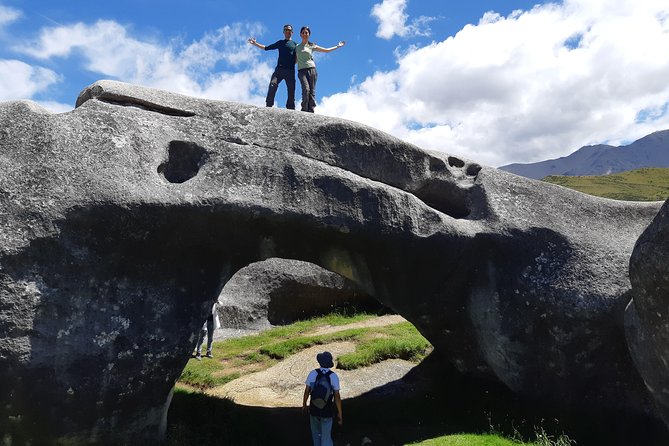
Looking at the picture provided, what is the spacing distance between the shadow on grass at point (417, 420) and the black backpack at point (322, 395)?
71.7 inches

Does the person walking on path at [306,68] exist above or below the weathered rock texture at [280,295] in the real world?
above

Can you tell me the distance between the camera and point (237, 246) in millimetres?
9719

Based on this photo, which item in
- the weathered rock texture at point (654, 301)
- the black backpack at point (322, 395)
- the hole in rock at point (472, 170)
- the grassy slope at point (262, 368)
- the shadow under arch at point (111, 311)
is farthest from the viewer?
the hole in rock at point (472, 170)

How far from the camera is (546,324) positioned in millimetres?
10672

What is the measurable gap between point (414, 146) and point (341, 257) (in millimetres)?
2715

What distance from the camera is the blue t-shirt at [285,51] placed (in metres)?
14.8

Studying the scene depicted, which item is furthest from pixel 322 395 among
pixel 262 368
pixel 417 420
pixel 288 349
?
pixel 288 349

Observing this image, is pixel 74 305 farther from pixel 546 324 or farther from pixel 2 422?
pixel 546 324

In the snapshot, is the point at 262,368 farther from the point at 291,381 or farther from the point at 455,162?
the point at 455,162

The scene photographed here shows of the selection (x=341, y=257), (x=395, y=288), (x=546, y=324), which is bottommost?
(x=546, y=324)

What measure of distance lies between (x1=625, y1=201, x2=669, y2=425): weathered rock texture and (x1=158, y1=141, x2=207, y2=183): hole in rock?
6.81 metres

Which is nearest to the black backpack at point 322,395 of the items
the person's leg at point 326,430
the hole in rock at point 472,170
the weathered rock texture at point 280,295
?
the person's leg at point 326,430

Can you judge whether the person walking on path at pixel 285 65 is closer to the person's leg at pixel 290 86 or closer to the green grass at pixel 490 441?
the person's leg at pixel 290 86

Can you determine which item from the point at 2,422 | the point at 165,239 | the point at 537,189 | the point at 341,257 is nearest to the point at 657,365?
the point at 537,189
